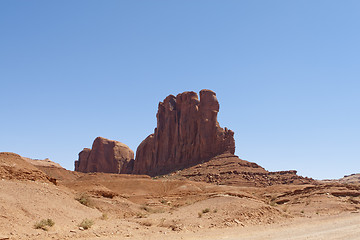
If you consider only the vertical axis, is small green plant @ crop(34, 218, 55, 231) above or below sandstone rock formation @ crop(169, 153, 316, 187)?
below

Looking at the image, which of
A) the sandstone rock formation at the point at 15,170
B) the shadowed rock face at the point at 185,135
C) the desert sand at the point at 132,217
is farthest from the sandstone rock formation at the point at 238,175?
the sandstone rock formation at the point at 15,170

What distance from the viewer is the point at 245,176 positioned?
60.6 meters

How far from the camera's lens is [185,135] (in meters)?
85.8

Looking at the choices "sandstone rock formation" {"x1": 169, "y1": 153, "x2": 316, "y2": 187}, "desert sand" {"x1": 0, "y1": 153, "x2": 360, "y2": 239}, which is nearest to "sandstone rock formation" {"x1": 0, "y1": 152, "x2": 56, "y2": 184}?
"desert sand" {"x1": 0, "y1": 153, "x2": 360, "y2": 239}

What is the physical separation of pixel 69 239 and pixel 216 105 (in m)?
72.1

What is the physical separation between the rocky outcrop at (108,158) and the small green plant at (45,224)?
91935 millimetres

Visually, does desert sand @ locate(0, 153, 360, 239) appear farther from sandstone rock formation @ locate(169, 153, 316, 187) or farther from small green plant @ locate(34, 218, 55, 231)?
sandstone rock formation @ locate(169, 153, 316, 187)

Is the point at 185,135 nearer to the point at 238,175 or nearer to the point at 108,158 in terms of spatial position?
the point at 238,175

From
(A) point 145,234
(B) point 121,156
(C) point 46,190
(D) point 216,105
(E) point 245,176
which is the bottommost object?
(A) point 145,234

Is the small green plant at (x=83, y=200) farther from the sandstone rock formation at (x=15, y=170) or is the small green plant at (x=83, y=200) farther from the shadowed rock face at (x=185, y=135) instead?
the shadowed rock face at (x=185, y=135)

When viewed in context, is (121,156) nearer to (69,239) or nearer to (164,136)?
(164,136)

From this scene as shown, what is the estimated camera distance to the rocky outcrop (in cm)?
10794

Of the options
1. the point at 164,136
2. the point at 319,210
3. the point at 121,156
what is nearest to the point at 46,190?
the point at 319,210

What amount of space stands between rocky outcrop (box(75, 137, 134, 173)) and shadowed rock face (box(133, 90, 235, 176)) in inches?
450
